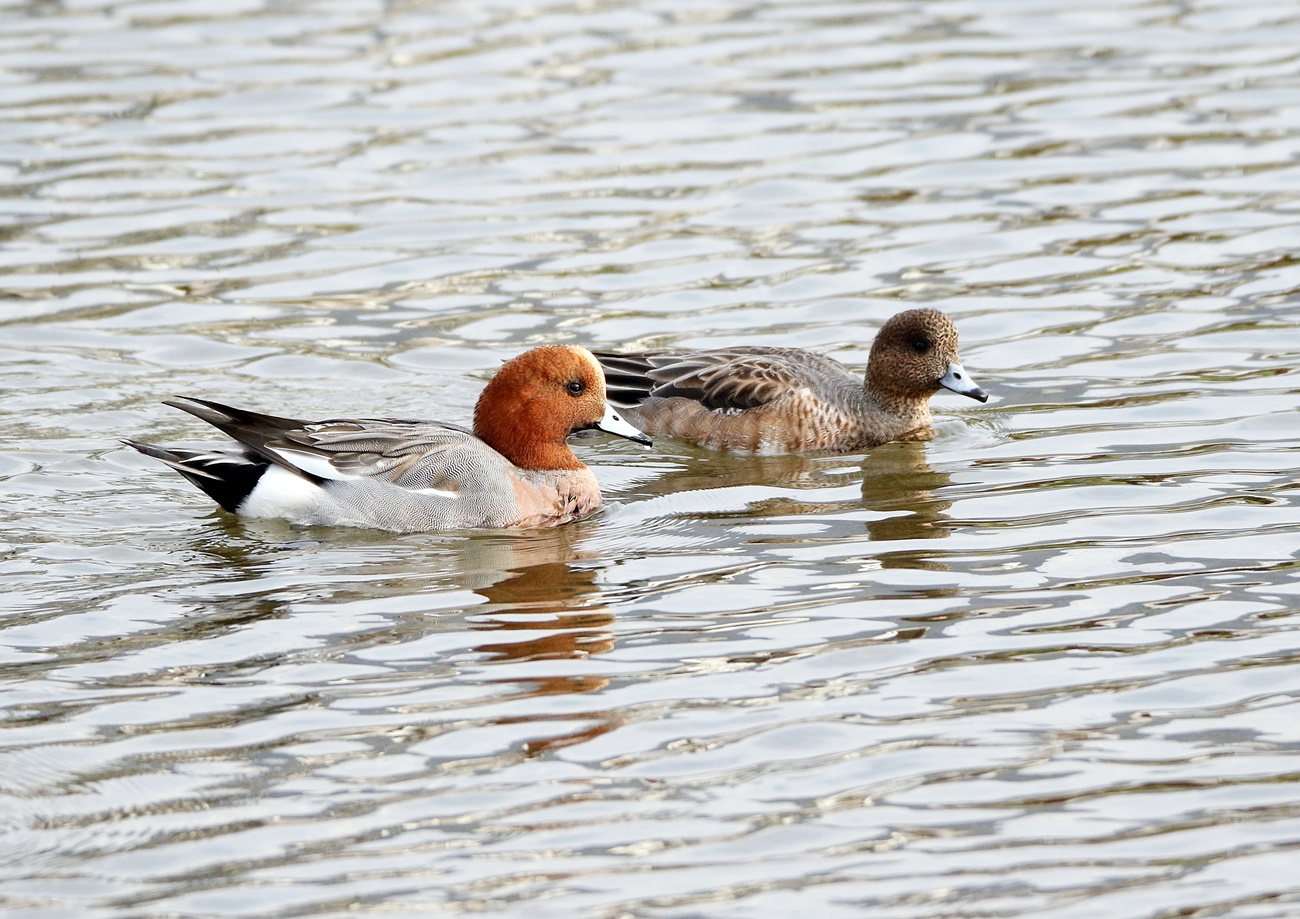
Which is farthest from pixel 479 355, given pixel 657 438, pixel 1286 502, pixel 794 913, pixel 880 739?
pixel 794 913

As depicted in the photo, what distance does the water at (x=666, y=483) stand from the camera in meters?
5.61

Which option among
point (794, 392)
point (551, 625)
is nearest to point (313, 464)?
point (551, 625)

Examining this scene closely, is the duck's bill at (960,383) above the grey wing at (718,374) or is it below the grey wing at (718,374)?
below

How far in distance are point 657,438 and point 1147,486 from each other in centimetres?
269

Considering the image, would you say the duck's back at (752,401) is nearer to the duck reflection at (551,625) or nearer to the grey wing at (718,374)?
the grey wing at (718,374)

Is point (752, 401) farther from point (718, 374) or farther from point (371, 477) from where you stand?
point (371, 477)

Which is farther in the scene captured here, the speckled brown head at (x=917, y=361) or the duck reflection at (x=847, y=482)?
the speckled brown head at (x=917, y=361)

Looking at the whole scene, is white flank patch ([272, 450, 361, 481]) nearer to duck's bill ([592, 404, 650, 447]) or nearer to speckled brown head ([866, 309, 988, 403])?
duck's bill ([592, 404, 650, 447])

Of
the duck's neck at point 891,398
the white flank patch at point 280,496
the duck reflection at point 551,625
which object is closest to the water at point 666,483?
the duck reflection at point 551,625

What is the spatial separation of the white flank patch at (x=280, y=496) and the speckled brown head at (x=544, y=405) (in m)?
0.88

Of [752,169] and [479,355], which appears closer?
[479,355]

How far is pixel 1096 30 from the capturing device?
53.2ft

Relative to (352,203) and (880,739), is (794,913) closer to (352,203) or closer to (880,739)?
(880,739)

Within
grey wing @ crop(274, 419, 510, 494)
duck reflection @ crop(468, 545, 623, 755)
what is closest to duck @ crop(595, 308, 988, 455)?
grey wing @ crop(274, 419, 510, 494)
